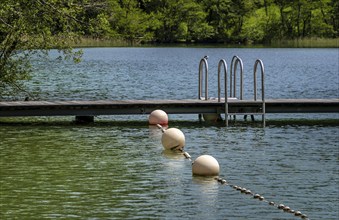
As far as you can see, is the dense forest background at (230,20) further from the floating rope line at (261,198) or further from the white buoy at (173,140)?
the floating rope line at (261,198)

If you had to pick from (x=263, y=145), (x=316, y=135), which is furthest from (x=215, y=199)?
(x=316, y=135)

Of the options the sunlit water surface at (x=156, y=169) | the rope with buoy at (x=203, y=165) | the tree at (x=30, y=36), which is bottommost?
the sunlit water surface at (x=156, y=169)

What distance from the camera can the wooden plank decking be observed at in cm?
2836

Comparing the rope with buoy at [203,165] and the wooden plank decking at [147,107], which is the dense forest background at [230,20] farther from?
the rope with buoy at [203,165]

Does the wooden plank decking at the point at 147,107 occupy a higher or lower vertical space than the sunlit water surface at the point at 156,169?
higher

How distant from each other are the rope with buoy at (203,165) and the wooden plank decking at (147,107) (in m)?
5.17

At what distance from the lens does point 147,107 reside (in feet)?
96.8

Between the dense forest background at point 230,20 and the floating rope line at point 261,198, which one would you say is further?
the dense forest background at point 230,20

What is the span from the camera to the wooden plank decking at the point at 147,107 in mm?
28359

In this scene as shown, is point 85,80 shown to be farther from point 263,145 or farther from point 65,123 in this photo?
point 263,145

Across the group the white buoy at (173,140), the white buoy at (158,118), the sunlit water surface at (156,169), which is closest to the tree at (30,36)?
the sunlit water surface at (156,169)

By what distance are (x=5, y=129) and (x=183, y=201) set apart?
11.4 metres

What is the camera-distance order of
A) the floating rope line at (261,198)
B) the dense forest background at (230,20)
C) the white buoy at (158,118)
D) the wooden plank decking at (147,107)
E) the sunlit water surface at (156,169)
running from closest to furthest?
the floating rope line at (261,198)
the sunlit water surface at (156,169)
the wooden plank decking at (147,107)
the white buoy at (158,118)
the dense forest background at (230,20)

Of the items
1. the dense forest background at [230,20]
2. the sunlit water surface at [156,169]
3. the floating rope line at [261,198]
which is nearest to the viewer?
the floating rope line at [261,198]
